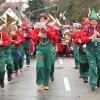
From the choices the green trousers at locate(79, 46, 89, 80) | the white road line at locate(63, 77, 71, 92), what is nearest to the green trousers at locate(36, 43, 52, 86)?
the white road line at locate(63, 77, 71, 92)

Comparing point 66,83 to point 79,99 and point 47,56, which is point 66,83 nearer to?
point 47,56

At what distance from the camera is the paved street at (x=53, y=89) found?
11148 millimetres

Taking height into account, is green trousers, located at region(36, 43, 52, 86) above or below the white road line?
above

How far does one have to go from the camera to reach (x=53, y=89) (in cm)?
1244

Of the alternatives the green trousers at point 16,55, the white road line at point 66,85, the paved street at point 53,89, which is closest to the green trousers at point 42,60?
the paved street at point 53,89

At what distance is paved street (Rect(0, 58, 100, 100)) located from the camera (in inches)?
439

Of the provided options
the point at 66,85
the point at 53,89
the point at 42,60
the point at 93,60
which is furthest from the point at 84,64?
the point at 42,60

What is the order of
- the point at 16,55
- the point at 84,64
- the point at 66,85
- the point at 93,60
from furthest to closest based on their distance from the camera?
the point at 16,55
the point at 84,64
the point at 66,85
the point at 93,60

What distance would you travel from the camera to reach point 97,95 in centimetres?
1138

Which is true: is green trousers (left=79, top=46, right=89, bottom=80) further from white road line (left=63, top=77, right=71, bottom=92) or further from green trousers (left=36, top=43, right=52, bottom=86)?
green trousers (left=36, top=43, right=52, bottom=86)

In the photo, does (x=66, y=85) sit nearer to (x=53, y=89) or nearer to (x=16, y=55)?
(x=53, y=89)

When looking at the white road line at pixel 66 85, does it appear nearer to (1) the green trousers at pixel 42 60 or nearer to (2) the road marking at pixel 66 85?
(2) the road marking at pixel 66 85

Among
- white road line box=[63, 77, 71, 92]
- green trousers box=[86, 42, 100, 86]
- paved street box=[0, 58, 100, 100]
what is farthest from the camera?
white road line box=[63, 77, 71, 92]

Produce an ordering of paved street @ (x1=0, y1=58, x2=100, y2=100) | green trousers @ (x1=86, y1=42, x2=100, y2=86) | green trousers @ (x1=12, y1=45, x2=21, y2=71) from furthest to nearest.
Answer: green trousers @ (x1=12, y1=45, x2=21, y2=71), green trousers @ (x1=86, y1=42, x2=100, y2=86), paved street @ (x1=0, y1=58, x2=100, y2=100)
